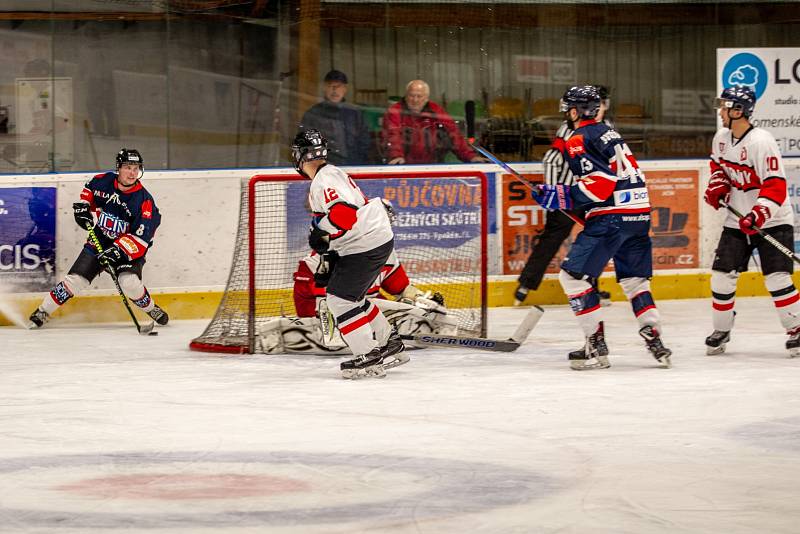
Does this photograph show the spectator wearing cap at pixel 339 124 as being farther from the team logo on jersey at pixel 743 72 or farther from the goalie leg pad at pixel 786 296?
the goalie leg pad at pixel 786 296

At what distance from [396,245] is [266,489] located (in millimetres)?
4319

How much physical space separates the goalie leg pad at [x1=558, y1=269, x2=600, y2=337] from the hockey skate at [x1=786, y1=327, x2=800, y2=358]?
106 centimetres

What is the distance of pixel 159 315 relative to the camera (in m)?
8.02

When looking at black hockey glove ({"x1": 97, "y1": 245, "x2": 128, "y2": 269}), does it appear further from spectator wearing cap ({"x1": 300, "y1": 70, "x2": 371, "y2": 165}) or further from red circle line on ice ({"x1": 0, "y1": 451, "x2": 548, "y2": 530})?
red circle line on ice ({"x1": 0, "y1": 451, "x2": 548, "y2": 530})

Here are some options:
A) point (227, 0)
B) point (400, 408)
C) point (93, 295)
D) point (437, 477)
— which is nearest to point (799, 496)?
point (437, 477)

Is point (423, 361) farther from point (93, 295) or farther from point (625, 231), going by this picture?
point (93, 295)

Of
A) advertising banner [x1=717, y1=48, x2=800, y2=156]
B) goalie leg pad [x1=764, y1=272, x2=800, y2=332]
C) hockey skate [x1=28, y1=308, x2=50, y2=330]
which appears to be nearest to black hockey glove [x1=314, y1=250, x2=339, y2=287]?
goalie leg pad [x1=764, y1=272, x2=800, y2=332]

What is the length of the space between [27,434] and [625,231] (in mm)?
2841

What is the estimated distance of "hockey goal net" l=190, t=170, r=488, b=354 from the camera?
729 cm

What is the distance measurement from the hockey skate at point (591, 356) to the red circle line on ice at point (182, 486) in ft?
8.32

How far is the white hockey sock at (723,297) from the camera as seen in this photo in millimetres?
6746

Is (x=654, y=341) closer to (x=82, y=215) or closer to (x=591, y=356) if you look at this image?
(x=591, y=356)

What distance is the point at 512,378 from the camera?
6168mm

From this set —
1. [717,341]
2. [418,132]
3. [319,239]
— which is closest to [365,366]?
[319,239]
